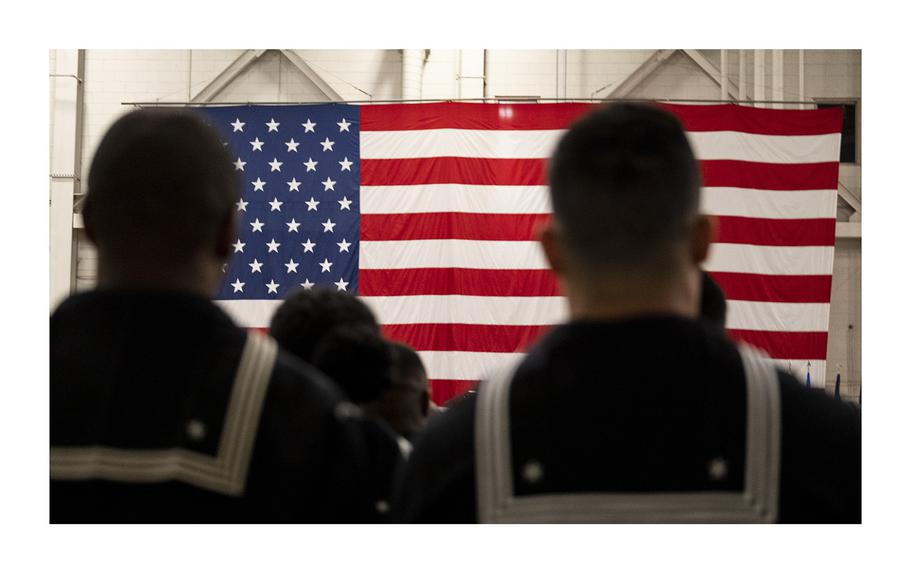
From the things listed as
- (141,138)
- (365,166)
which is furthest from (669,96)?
(141,138)

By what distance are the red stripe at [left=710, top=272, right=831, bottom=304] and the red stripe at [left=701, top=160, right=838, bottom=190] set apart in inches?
30.6

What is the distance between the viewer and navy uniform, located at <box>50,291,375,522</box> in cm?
125

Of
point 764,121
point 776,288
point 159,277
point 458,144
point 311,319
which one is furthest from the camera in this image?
point 458,144

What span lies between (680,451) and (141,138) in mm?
899

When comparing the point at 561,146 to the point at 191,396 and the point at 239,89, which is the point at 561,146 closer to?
the point at 191,396

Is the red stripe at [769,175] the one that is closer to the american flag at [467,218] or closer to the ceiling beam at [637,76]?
the american flag at [467,218]

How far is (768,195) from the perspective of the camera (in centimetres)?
789

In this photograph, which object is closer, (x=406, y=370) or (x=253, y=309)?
(x=406, y=370)

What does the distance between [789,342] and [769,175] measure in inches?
56.2

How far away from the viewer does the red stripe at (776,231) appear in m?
7.80

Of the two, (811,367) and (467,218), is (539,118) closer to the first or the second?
(467,218)

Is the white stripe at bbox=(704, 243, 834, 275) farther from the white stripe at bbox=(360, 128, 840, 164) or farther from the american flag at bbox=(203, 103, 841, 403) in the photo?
the white stripe at bbox=(360, 128, 840, 164)

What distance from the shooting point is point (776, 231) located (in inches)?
310

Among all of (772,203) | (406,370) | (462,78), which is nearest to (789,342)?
(772,203)
